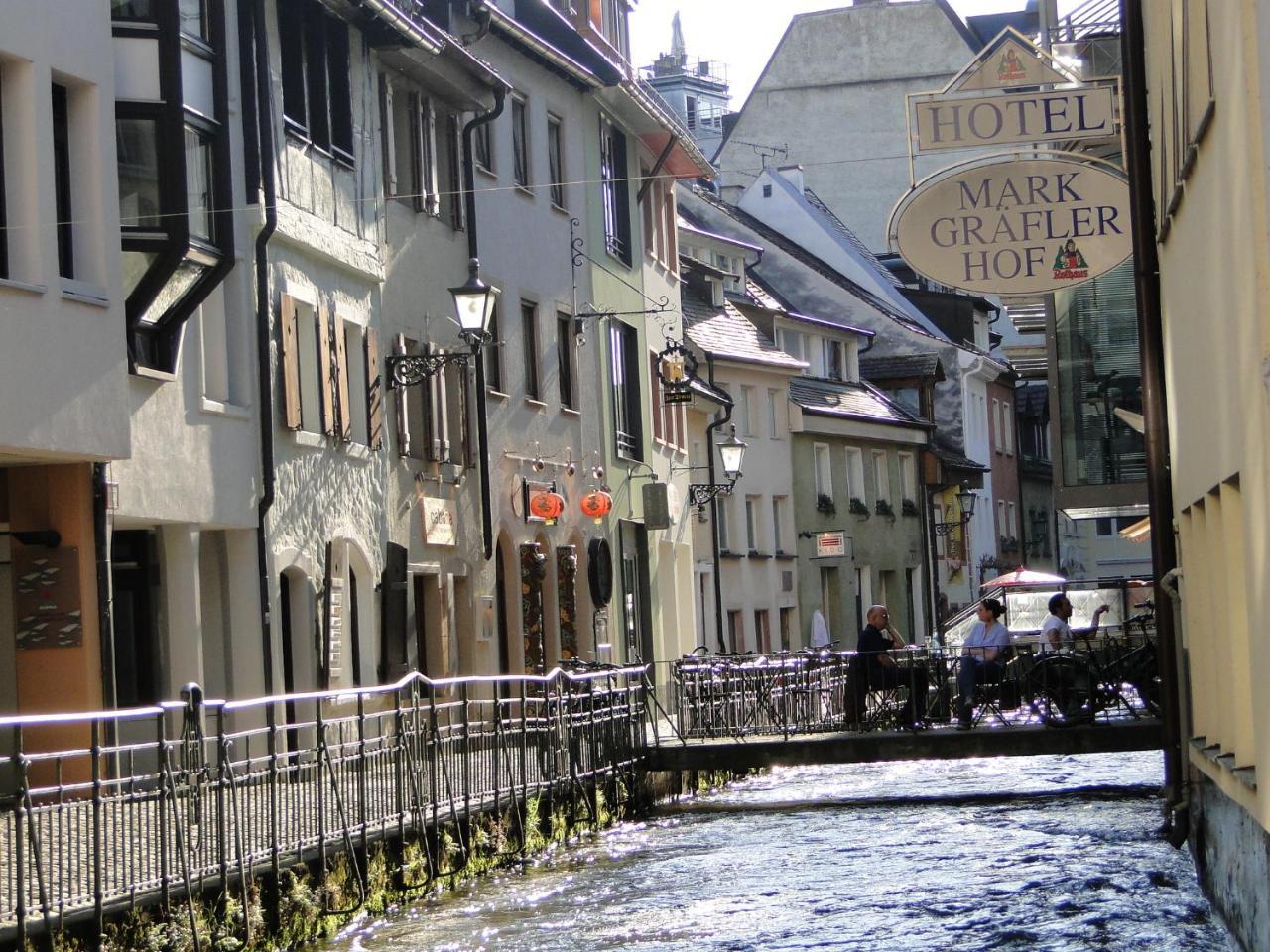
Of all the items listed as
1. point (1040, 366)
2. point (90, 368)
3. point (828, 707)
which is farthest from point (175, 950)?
point (1040, 366)

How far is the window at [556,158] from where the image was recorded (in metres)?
33.6

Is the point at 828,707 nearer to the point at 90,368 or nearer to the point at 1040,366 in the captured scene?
the point at 1040,366

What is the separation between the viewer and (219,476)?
21172mm

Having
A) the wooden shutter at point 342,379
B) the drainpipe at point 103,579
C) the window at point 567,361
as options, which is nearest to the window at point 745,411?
the window at point 567,361

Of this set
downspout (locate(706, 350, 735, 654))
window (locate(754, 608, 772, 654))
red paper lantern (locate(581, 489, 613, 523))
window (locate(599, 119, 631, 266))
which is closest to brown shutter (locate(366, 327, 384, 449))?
red paper lantern (locate(581, 489, 613, 523))

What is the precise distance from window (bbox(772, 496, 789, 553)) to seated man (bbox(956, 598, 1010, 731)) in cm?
2500

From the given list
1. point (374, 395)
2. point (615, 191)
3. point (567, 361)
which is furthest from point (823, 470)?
point (374, 395)

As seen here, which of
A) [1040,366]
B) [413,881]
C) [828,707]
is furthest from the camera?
[1040,366]

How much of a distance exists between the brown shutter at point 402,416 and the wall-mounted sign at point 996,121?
1202cm

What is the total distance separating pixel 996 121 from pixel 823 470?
39981 mm

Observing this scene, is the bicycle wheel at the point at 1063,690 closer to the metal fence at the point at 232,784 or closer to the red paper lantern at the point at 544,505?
the metal fence at the point at 232,784

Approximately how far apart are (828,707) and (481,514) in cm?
494

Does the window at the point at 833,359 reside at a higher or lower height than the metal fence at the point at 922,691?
higher

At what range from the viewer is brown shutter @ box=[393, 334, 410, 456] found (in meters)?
26.2
